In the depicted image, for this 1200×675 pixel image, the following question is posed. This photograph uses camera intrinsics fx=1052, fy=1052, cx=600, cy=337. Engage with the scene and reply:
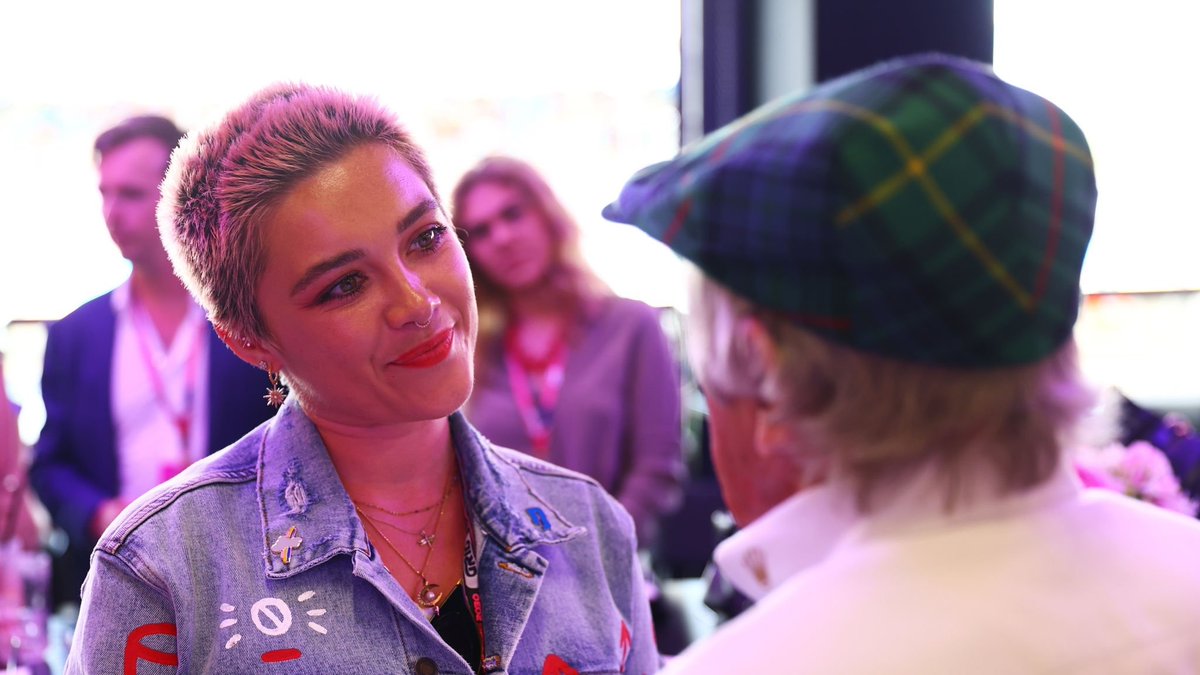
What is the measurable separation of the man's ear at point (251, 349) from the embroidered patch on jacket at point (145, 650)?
34 centimetres

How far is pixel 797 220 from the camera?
0.74 metres

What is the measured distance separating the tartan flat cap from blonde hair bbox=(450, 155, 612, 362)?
2108mm

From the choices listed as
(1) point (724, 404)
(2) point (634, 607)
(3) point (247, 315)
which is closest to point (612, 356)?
(2) point (634, 607)

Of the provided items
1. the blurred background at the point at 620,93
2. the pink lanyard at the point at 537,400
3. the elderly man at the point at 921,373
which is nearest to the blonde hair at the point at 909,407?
the elderly man at the point at 921,373

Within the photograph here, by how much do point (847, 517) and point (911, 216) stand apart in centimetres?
25

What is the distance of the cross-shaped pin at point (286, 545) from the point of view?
4.01ft

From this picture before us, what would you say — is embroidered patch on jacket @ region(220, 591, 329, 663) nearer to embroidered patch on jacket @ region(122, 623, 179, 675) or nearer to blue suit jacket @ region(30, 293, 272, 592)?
embroidered patch on jacket @ region(122, 623, 179, 675)

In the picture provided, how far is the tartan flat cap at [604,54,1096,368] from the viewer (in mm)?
725

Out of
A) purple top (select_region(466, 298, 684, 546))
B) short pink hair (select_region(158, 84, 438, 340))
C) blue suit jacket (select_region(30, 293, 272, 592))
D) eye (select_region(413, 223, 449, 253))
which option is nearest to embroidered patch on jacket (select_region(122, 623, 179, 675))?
short pink hair (select_region(158, 84, 438, 340))

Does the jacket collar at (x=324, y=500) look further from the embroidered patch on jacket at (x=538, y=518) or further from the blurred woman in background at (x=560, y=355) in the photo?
the blurred woman in background at (x=560, y=355)

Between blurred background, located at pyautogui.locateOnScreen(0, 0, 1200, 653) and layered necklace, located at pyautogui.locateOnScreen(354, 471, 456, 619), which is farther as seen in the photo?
blurred background, located at pyautogui.locateOnScreen(0, 0, 1200, 653)

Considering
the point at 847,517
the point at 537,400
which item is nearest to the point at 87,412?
the point at 537,400

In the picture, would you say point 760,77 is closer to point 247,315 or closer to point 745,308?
point 247,315

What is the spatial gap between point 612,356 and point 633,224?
1.97 meters
